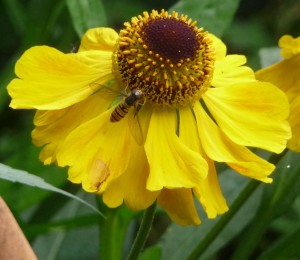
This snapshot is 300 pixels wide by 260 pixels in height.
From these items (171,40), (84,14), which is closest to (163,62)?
(171,40)

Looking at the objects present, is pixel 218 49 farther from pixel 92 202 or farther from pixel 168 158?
pixel 92 202

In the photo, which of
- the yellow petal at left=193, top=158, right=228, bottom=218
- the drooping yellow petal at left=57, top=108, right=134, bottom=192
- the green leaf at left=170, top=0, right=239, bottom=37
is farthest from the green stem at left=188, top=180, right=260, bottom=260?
the green leaf at left=170, top=0, right=239, bottom=37

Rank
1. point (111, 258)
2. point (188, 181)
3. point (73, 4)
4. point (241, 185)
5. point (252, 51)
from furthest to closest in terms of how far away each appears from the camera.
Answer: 1. point (252, 51)
2. point (241, 185)
3. point (73, 4)
4. point (111, 258)
5. point (188, 181)

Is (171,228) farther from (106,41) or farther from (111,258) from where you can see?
(106,41)

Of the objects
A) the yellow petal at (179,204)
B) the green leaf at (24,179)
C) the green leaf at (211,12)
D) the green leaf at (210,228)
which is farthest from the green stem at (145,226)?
the green leaf at (211,12)

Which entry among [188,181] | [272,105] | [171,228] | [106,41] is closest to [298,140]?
[272,105]

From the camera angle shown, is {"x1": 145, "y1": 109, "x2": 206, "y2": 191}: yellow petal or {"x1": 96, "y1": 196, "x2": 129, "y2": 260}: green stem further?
{"x1": 96, "y1": 196, "x2": 129, "y2": 260}: green stem

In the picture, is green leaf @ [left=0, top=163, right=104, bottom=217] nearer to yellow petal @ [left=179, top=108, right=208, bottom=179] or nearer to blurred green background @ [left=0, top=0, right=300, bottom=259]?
yellow petal @ [left=179, top=108, right=208, bottom=179]
